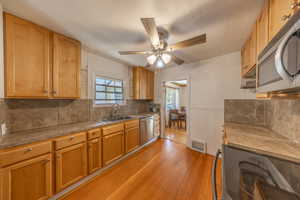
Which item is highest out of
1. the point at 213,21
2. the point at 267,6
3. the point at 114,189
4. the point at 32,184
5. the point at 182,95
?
the point at 213,21

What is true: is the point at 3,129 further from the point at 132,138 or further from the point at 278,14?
the point at 278,14

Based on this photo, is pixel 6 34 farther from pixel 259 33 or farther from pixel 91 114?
pixel 259 33

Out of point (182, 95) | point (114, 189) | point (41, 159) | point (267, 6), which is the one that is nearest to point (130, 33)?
point (267, 6)

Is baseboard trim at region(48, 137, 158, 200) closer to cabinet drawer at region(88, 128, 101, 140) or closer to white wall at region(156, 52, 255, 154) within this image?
cabinet drawer at region(88, 128, 101, 140)

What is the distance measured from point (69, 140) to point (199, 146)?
2.82m

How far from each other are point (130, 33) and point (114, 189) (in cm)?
239

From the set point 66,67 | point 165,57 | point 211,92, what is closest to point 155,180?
point 165,57

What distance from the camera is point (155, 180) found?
1.88 m

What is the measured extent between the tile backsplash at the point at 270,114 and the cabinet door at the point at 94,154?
2.48 metres

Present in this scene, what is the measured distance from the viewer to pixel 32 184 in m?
1.26

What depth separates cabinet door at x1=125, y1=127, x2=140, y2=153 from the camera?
101 inches

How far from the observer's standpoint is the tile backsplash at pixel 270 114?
1127 mm

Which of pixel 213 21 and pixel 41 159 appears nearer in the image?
pixel 41 159

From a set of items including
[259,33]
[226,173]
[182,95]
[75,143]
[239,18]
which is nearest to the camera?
[226,173]
